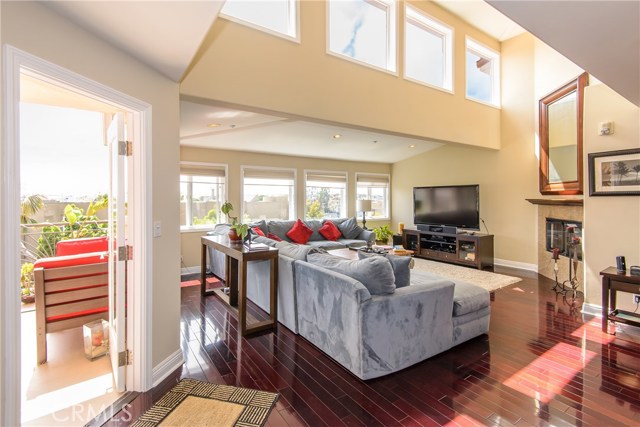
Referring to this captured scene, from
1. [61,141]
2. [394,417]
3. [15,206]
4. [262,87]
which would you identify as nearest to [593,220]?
[394,417]

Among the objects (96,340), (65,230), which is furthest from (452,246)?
(65,230)

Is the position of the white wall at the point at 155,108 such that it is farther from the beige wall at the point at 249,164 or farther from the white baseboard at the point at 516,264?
the white baseboard at the point at 516,264

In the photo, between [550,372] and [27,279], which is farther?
[27,279]

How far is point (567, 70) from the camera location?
4.98 m

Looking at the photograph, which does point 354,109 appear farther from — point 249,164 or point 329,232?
point 329,232

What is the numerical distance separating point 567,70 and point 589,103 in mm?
1689

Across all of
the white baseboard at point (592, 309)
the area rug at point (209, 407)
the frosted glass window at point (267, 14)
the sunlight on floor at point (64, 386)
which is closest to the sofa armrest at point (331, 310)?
the area rug at point (209, 407)

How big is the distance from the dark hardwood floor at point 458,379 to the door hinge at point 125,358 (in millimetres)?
258

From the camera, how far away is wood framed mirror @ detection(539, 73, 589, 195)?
483 centimetres

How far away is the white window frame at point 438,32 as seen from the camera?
16.6 feet

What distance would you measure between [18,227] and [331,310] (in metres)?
2.04

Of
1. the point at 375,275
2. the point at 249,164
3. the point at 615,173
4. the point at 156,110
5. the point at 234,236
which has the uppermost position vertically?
the point at 249,164

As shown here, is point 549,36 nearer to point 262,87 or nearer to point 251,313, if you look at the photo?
point 262,87

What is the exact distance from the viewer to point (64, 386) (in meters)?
2.32
